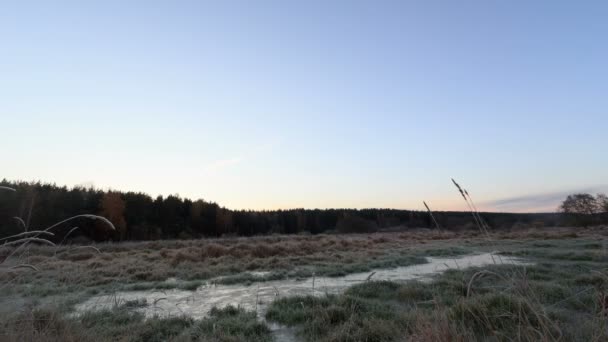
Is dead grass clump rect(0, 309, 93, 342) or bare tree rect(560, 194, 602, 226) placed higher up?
bare tree rect(560, 194, 602, 226)

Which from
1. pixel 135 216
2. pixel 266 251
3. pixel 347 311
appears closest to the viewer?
pixel 347 311

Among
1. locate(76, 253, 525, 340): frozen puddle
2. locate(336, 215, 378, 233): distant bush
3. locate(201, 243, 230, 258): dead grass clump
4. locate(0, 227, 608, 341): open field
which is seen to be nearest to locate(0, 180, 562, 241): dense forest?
locate(336, 215, 378, 233): distant bush

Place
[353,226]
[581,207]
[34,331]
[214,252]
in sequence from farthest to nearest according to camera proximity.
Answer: [353,226] < [581,207] < [214,252] < [34,331]

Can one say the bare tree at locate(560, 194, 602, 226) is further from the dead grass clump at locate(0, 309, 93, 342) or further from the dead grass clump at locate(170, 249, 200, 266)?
the dead grass clump at locate(0, 309, 93, 342)

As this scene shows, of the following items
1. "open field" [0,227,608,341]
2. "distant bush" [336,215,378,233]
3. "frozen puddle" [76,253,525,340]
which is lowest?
"frozen puddle" [76,253,525,340]

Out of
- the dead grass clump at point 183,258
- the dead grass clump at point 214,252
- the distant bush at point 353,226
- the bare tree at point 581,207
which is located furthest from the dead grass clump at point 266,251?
the bare tree at point 581,207

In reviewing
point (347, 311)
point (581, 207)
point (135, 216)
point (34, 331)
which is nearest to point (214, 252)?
point (347, 311)

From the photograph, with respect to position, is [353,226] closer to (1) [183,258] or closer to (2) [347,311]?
(1) [183,258]

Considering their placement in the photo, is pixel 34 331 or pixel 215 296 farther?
pixel 215 296

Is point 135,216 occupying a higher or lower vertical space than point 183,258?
higher

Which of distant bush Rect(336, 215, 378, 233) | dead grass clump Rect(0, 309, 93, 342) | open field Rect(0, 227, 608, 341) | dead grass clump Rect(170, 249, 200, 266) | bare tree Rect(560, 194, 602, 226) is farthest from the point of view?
distant bush Rect(336, 215, 378, 233)

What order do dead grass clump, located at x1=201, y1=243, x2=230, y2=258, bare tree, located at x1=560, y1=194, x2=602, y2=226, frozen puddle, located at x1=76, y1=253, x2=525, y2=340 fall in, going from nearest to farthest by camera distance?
frozen puddle, located at x1=76, y1=253, x2=525, y2=340, dead grass clump, located at x1=201, y1=243, x2=230, y2=258, bare tree, located at x1=560, y1=194, x2=602, y2=226

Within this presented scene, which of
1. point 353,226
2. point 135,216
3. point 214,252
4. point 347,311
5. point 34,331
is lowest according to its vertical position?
point 347,311

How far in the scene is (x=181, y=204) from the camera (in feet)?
193
